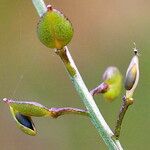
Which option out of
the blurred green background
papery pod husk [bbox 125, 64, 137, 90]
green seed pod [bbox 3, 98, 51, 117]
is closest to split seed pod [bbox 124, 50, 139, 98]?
papery pod husk [bbox 125, 64, 137, 90]

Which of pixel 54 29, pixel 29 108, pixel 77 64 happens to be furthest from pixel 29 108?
pixel 77 64

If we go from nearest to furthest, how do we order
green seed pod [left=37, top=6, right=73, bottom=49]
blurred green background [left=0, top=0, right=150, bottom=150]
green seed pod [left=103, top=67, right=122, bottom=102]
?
green seed pod [left=37, top=6, right=73, bottom=49], green seed pod [left=103, top=67, right=122, bottom=102], blurred green background [left=0, top=0, right=150, bottom=150]

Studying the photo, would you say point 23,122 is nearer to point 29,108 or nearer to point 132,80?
point 29,108

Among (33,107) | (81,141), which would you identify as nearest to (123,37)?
(81,141)

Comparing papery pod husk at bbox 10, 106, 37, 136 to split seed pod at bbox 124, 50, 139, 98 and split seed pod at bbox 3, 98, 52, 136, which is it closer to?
split seed pod at bbox 3, 98, 52, 136

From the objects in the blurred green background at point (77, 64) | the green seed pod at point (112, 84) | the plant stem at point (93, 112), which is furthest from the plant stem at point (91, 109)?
the blurred green background at point (77, 64)

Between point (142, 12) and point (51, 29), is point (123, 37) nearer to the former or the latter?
point (142, 12)

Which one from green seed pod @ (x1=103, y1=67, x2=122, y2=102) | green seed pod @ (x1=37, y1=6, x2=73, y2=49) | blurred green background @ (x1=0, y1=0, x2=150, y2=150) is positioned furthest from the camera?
blurred green background @ (x1=0, y1=0, x2=150, y2=150)
